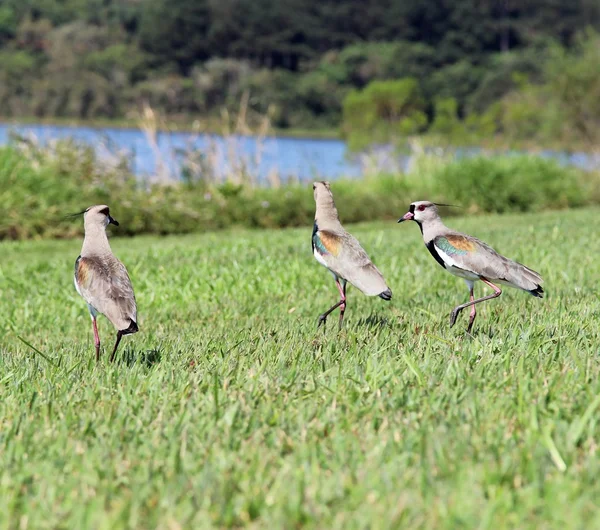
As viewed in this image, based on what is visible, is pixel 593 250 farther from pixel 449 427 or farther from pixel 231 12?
pixel 231 12

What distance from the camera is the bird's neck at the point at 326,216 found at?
5.61m

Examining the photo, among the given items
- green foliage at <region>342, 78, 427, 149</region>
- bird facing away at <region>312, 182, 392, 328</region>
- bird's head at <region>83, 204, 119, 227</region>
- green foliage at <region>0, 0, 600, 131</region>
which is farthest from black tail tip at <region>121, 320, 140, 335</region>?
green foliage at <region>0, 0, 600, 131</region>

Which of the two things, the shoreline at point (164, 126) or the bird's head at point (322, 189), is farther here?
the shoreline at point (164, 126)

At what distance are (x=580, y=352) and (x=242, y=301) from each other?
3906mm

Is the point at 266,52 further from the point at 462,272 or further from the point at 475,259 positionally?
the point at 475,259

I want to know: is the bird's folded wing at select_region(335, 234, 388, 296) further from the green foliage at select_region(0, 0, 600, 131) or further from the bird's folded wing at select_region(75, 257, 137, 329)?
the green foliage at select_region(0, 0, 600, 131)

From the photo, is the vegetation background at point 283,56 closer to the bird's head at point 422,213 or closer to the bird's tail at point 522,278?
the bird's head at point 422,213

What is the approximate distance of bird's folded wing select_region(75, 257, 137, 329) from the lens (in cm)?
461

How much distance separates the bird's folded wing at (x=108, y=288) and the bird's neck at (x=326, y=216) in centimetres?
134

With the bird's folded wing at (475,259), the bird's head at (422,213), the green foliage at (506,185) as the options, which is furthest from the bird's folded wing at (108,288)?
the green foliage at (506,185)

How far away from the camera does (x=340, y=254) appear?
5.35 m

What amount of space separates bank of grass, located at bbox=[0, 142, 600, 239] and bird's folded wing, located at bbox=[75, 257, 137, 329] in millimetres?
9272

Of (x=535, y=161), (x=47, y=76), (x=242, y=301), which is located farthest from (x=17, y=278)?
(x=47, y=76)

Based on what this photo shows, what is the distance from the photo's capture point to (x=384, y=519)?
2561 millimetres
